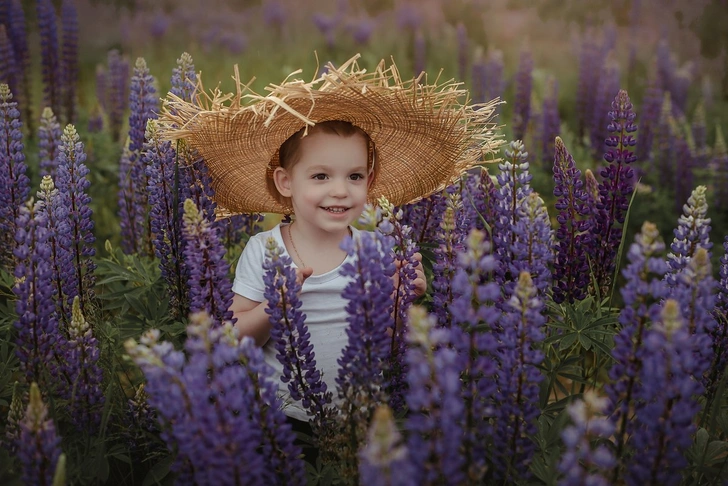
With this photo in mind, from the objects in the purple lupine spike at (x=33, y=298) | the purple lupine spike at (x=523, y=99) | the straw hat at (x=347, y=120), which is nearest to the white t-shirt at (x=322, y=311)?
the straw hat at (x=347, y=120)

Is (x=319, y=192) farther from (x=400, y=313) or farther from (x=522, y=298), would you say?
(x=522, y=298)

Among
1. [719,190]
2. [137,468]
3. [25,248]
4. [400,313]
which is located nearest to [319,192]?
[400,313]

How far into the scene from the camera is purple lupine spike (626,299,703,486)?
5.16 feet

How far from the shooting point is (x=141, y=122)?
367 cm

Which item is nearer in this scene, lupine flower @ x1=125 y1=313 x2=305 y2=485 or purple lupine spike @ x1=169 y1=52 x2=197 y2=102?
lupine flower @ x1=125 y1=313 x2=305 y2=485

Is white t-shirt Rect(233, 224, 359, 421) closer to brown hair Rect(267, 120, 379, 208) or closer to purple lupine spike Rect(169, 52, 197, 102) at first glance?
brown hair Rect(267, 120, 379, 208)

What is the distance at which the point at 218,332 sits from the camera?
1702 millimetres

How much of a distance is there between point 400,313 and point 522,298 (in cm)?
61

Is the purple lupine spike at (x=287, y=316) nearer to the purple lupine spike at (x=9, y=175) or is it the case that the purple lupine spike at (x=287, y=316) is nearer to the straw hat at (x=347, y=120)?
the straw hat at (x=347, y=120)

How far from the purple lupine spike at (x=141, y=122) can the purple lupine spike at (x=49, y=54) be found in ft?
8.41

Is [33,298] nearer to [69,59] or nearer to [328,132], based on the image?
[328,132]

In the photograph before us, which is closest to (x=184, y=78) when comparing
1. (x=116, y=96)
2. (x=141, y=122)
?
(x=141, y=122)

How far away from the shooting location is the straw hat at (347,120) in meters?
2.47

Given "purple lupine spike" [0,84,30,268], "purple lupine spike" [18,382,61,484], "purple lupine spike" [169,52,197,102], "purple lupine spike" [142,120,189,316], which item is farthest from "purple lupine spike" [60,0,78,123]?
"purple lupine spike" [18,382,61,484]
